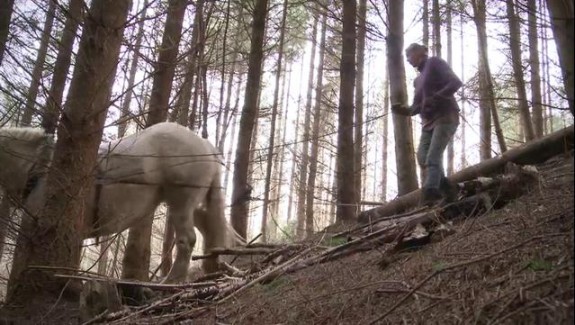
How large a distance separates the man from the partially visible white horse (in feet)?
8.17

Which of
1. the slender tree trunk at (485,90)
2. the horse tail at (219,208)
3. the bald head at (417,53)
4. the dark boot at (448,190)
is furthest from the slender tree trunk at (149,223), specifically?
the slender tree trunk at (485,90)

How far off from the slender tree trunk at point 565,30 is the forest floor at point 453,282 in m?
0.77

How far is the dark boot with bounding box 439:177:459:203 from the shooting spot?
17.4 ft

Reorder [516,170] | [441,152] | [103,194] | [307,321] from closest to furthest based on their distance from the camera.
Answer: [307,321] → [516,170] → [441,152] → [103,194]

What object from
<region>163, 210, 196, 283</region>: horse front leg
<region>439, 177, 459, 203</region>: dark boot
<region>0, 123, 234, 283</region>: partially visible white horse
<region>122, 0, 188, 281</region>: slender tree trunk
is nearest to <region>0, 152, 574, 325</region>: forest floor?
<region>439, 177, 459, 203</region>: dark boot

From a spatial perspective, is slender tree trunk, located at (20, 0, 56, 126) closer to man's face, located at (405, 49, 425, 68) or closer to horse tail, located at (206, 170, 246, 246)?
horse tail, located at (206, 170, 246, 246)

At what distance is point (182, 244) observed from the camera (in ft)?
22.2

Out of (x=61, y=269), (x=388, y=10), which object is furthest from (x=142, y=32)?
(x=388, y=10)

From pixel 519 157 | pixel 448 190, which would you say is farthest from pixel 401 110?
pixel 519 157

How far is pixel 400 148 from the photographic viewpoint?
7469 millimetres

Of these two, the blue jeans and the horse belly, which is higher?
the blue jeans

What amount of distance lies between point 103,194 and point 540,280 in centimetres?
529

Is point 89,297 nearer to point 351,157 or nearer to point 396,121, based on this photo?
point 396,121

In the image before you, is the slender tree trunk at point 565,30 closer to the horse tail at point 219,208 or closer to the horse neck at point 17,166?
the horse neck at point 17,166
